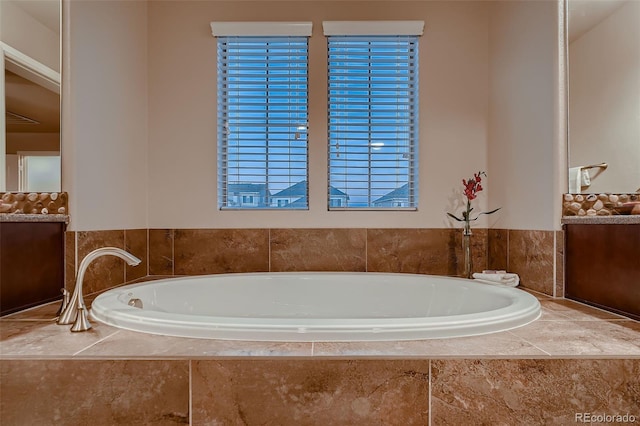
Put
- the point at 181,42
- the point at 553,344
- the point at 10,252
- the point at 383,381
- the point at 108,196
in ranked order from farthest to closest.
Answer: the point at 181,42, the point at 108,196, the point at 10,252, the point at 553,344, the point at 383,381

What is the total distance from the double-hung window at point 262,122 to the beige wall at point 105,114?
47 centimetres

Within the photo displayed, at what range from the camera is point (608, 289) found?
1.52 metres

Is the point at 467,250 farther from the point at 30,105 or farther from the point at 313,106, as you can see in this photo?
the point at 30,105

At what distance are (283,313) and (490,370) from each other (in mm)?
1281

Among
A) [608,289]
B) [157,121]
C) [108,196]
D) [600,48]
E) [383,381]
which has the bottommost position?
[383,381]

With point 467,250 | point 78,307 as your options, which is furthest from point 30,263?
point 467,250

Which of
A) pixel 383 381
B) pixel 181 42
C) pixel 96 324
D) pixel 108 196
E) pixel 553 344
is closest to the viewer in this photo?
pixel 383 381

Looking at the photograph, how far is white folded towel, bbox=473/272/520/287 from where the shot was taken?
1.93 meters

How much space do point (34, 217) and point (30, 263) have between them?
0.20 metres

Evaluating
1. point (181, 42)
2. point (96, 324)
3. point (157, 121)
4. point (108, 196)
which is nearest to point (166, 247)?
point (108, 196)

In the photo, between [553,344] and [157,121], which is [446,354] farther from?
[157,121]

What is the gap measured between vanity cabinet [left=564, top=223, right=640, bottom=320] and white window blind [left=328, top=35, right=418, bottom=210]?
2.90ft

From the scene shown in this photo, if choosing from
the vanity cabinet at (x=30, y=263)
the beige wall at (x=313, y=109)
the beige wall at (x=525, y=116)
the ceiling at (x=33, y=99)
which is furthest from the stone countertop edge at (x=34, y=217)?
the beige wall at (x=525, y=116)

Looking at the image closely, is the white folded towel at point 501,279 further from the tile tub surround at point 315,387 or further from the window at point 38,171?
the window at point 38,171
